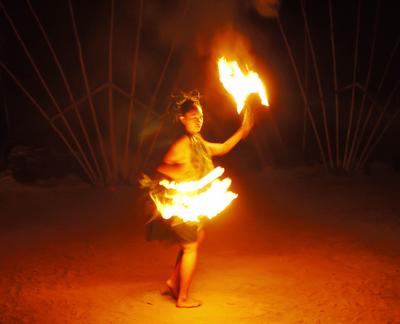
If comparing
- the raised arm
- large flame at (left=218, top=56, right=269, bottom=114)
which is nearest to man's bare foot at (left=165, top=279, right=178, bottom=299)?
the raised arm

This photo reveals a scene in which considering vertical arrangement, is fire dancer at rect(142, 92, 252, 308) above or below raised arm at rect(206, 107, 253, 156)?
below

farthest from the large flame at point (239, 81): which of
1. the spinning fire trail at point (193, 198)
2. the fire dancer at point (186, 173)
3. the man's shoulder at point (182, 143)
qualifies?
the spinning fire trail at point (193, 198)

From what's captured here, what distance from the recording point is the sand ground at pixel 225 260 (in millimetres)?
3092

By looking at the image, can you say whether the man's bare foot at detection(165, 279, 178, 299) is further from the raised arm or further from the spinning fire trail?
the raised arm

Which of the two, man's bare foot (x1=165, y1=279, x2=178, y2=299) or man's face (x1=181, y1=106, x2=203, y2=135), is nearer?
man's face (x1=181, y1=106, x2=203, y2=135)

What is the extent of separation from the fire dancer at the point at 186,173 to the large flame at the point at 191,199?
59 millimetres

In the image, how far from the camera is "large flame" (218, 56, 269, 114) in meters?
3.25

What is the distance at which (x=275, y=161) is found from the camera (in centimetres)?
786

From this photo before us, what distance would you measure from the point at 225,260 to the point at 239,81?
153 centimetres

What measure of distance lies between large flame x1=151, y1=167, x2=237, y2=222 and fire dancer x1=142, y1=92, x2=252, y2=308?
0.19 feet

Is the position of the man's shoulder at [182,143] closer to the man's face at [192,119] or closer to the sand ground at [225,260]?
the man's face at [192,119]

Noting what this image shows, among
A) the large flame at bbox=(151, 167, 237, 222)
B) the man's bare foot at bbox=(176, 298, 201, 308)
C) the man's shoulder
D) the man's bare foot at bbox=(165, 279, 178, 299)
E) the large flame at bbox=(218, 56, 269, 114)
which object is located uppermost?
the large flame at bbox=(218, 56, 269, 114)

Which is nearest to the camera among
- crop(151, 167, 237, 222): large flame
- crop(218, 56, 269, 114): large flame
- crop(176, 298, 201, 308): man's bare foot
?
crop(151, 167, 237, 222): large flame

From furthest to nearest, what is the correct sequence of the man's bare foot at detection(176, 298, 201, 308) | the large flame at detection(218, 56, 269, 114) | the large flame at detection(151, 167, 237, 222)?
the large flame at detection(218, 56, 269, 114) < the man's bare foot at detection(176, 298, 201, 308) < the large flame at detection(151, 167, 237, 222)
